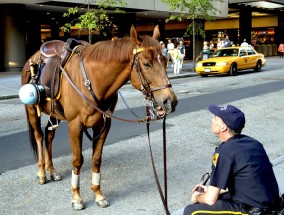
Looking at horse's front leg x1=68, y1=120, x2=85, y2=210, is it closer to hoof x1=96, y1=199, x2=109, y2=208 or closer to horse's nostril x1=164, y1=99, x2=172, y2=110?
hoof x1=96, y1=199, x2=109, y2=208

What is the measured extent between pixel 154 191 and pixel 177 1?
23.5m

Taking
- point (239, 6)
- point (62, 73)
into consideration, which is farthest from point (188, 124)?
point (239, 6)

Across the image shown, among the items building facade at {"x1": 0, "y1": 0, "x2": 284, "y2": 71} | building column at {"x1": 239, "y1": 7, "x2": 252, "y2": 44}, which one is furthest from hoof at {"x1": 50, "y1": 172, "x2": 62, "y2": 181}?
building column at {"x1": 239, "y1": 7, "x2": 252, "y2": 44}

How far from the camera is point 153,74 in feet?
14.1

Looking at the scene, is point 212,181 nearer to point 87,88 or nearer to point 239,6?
point 87,88

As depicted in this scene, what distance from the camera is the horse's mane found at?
14.5ft

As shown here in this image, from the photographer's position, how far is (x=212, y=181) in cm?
323

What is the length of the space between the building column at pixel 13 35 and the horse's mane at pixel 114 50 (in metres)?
25.1

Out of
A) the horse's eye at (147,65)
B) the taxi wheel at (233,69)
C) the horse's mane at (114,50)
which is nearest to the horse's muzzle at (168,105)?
the horse's eye at (147,65)

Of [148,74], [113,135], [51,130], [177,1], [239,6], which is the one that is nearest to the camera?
[148,74]

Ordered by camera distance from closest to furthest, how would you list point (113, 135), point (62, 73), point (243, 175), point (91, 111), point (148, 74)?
point (243, 175)
point (148, 74)
point (91, 111)
point (62, 73)
point (113, 135)

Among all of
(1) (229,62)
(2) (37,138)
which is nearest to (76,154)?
(2) (37,138)

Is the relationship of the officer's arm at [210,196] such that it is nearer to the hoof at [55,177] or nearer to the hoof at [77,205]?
the hoof at [77,205]

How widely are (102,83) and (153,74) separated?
78 cm
